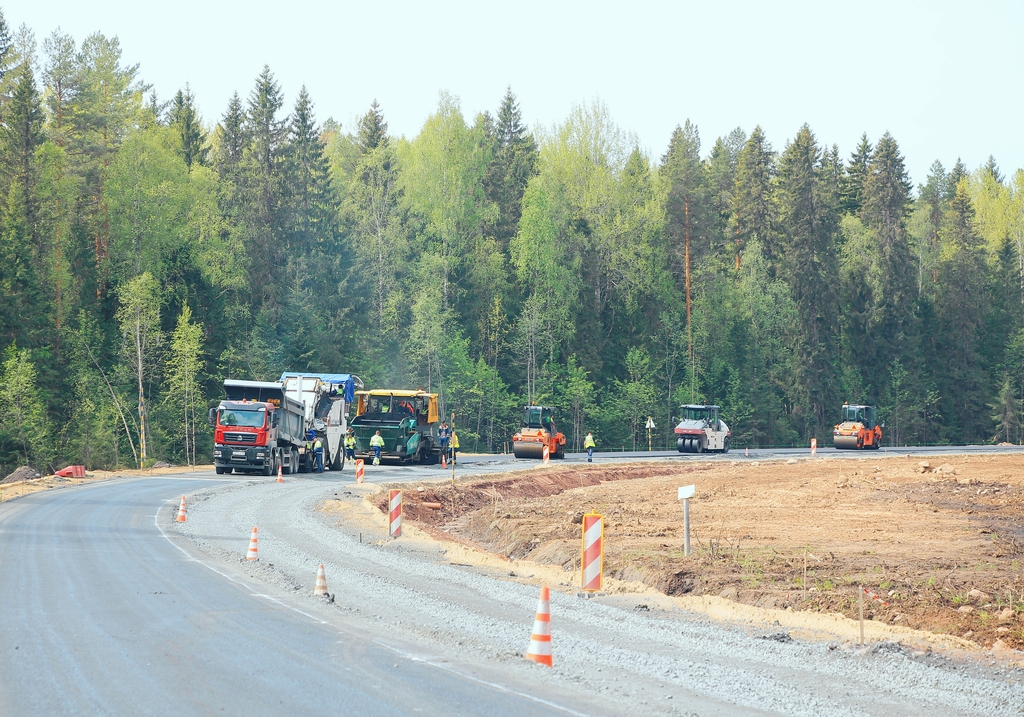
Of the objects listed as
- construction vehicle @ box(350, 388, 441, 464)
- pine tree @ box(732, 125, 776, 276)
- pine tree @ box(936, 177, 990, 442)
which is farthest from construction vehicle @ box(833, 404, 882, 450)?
construction vehicle @ box(350, 388, 441, 464)

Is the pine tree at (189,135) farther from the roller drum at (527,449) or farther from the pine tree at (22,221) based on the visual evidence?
the roller drum at (527,449)

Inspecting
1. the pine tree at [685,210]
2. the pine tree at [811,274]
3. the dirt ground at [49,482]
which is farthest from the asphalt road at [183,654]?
the pine tree at [811,274]

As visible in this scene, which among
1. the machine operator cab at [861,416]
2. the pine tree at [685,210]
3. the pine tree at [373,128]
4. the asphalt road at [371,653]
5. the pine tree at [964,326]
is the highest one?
the pine tree at [373,128]

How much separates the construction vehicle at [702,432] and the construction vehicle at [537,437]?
34.7 ft

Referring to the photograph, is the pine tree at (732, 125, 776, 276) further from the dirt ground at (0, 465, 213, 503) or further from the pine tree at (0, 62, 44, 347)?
the dirt ground at (0, 465, 213, 503)

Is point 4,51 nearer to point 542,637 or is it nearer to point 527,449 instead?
point 527,449

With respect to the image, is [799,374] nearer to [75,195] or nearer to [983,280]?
[983,280]

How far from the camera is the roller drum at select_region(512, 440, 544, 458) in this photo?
174 ft

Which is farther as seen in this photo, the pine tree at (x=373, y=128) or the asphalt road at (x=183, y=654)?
the pine tree at (x=373, y=128)

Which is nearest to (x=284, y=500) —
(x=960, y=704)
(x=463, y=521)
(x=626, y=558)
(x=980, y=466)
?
(x=463, y=521)

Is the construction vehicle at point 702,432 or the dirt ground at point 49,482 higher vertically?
the construction vehicle at point 702,432

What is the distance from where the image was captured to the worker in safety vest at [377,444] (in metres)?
47.3

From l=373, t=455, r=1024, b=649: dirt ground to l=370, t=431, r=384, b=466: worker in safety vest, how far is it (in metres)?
6.67

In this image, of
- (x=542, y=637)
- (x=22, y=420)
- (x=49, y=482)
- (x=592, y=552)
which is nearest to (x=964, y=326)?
(x=22, y=420)
